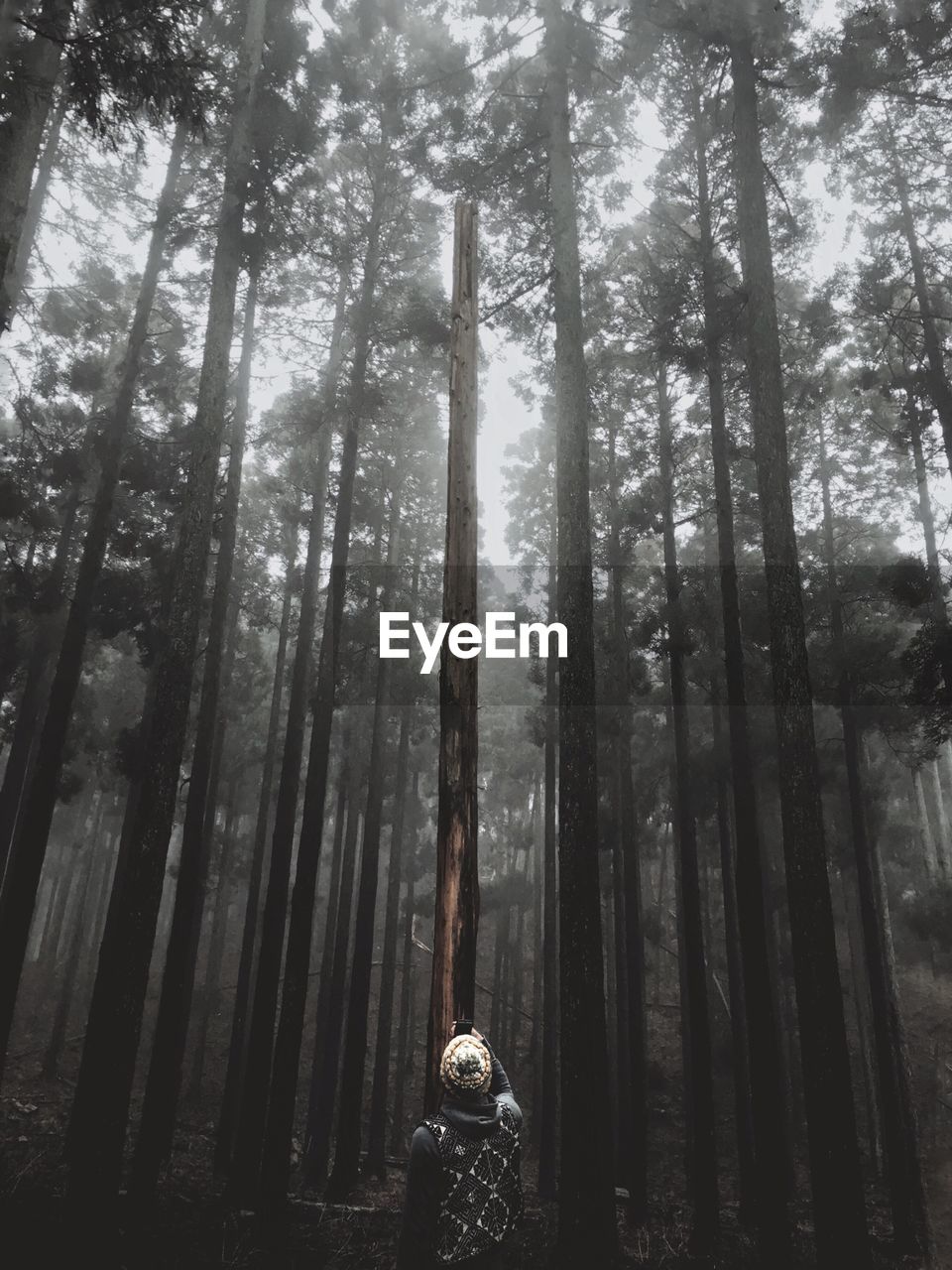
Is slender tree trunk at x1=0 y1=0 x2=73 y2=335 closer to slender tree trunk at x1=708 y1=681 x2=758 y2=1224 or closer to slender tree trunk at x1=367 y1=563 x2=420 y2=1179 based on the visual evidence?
slender tree trunk at x1=367 y1=563 x2=420 y2=1179

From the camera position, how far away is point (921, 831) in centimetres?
2203

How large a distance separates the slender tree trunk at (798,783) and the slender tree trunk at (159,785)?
6926mm

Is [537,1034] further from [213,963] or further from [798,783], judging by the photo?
[798,783]

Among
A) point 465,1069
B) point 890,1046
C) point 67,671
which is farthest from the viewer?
point 890,1046

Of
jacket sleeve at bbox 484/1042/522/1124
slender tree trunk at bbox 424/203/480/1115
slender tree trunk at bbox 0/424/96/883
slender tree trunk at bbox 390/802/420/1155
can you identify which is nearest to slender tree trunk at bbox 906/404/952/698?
slender tree trunk at bbox 424/203/480/1115

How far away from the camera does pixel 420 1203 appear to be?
3.37m

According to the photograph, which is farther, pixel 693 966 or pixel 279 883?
pixel 693 966

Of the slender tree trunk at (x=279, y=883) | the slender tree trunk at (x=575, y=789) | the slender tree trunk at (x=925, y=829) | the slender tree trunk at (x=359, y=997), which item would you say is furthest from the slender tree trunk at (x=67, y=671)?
the slender tree trunk at (x=925, y=829)

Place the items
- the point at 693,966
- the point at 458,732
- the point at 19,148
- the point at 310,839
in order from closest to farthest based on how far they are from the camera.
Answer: the point at 458,732
the point at 19,148
the point at 310,839
the point at 693,966

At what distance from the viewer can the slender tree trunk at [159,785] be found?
6711mm

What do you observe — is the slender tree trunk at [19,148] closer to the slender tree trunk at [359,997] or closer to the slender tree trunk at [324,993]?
the slender tree trunk at [359,997]

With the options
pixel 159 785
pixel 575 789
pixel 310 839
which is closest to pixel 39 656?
pixel 310 839

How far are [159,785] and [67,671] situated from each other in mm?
5146

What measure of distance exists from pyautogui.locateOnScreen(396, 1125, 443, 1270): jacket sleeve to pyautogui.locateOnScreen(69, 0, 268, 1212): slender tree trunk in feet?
15.4
